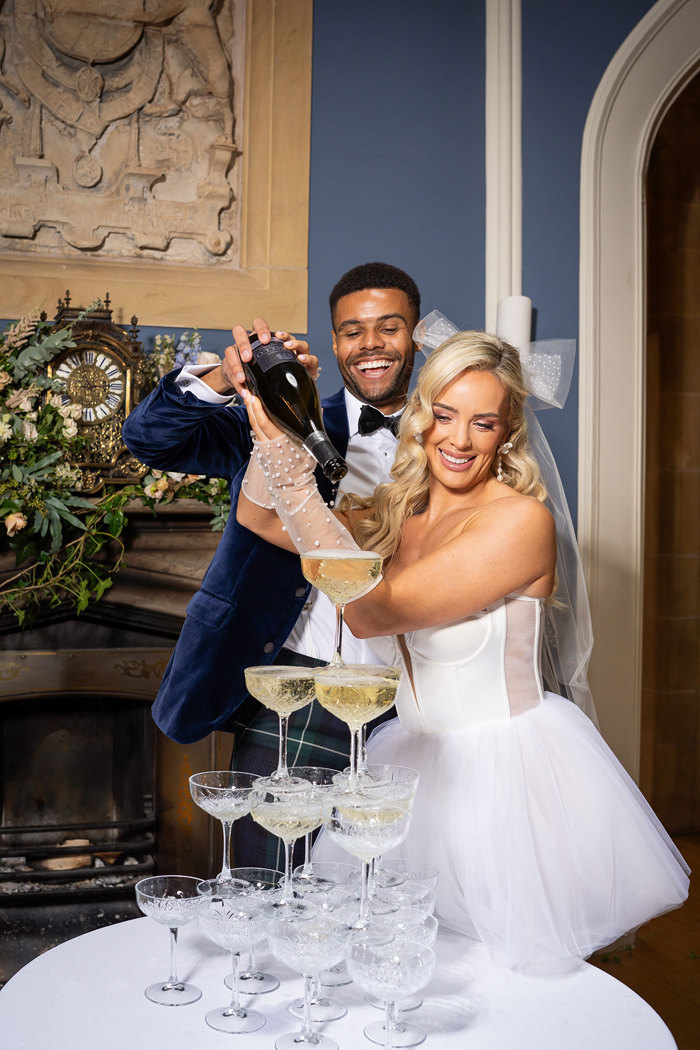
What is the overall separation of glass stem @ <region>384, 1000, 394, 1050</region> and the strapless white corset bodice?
60 centimetres

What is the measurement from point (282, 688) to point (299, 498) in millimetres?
277

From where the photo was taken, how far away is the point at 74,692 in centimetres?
310

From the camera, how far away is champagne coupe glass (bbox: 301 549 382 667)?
44.5 inches

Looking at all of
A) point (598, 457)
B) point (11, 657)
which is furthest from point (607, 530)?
point (11, 657)

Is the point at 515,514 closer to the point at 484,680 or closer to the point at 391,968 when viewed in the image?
the point at 484,680

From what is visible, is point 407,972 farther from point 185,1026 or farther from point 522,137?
point 522,137

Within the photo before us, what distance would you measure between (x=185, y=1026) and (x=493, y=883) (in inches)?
20.2

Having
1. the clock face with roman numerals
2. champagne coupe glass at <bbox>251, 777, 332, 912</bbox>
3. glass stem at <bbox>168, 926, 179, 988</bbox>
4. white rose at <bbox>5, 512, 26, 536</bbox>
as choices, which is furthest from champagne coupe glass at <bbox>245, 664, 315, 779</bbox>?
the clock face with roman numerals

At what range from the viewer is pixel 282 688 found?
121 centimetres

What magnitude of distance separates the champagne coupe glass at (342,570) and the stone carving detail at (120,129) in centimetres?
240

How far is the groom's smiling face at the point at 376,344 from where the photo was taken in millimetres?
2104

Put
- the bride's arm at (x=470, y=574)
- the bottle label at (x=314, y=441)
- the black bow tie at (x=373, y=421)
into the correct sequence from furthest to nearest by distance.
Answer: the black bow tie at (x=373, y=421)
the bride's arm at (x=470, y=574)
the bottle label at (x=314, y=441)

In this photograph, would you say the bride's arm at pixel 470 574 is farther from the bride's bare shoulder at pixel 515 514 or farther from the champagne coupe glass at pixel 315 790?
the champagne coupe glass at pixel 315 790

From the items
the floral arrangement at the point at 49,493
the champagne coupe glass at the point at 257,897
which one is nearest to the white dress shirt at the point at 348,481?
the champagne coupe glass at the point at 257,897
